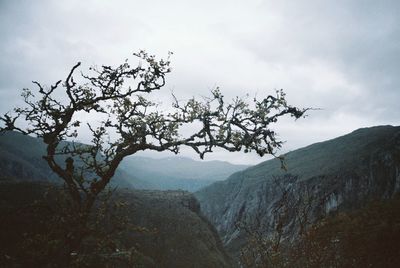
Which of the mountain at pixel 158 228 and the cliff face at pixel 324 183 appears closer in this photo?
the mountain at pixel 158 228

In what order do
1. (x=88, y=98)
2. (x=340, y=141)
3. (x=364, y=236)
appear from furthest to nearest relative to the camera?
(x=340, y=141) → (x=364, y=236) → (x=88, y=98)

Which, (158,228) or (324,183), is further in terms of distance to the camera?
(324,183)

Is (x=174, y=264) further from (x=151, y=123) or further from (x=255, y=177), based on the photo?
(x=255, y=177)

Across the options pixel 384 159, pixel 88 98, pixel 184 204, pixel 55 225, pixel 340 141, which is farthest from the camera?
pixel 340 141

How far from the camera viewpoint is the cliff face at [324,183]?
79.9 meters

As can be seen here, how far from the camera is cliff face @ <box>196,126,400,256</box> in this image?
7994cm

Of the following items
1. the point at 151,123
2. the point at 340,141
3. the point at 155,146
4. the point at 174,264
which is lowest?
the point at 174,264

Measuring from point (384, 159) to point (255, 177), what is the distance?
77.5 meters

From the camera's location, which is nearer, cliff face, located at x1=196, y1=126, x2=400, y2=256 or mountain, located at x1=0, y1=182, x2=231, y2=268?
mountain, located at x1=0, y1=182, x2=231, y2=268

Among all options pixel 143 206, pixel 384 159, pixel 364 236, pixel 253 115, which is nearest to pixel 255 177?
pixel 384 159

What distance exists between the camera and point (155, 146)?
42.0ft

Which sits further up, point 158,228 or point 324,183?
point 324,183

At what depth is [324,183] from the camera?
304ft

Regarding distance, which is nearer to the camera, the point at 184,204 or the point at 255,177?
the point at 184,204
